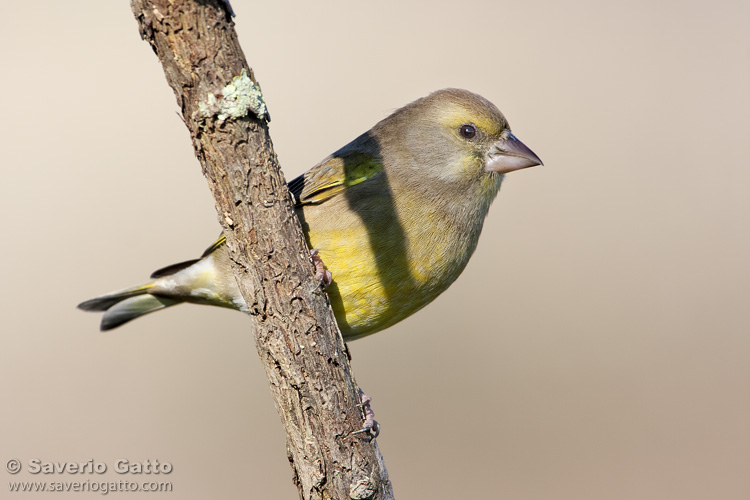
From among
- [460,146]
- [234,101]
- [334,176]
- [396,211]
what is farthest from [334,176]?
[234,101]

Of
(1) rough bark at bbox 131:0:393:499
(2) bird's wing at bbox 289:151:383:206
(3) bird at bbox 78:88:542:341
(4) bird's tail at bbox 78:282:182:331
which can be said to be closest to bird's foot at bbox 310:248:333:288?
(3) bird at bbox 78:88:542:341

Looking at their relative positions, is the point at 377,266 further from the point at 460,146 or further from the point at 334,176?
the point at 460,146

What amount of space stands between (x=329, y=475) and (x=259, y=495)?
3.53 meters

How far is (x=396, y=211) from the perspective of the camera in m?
4.15

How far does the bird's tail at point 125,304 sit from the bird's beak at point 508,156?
2.39m

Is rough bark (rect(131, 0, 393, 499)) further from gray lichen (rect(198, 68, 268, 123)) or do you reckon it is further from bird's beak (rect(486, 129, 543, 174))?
bird's beak (rect(486, 129, 543, 174))

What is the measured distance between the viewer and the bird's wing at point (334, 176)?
430 cm

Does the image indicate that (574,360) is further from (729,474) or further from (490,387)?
(729,474)

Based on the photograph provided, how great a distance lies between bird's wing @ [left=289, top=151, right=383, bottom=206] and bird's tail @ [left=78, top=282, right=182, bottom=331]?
1393 millimetres

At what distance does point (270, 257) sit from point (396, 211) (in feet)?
4.51

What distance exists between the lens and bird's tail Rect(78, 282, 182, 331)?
507 centimetres

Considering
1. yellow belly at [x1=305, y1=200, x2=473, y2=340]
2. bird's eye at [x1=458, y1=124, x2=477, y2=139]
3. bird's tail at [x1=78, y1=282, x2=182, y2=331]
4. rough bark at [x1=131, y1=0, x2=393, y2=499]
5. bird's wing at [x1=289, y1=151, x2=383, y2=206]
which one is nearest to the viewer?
rough bark at [x1=131, y1=0, x2=393, y2=499]

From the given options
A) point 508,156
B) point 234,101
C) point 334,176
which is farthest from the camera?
point 508,156

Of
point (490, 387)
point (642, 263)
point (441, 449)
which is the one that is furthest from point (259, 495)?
point (642, 263)
